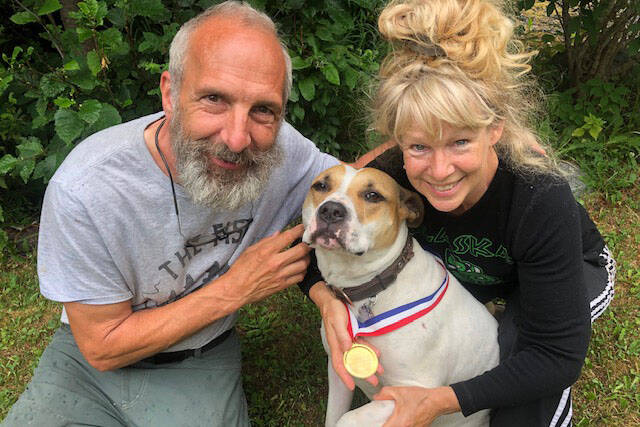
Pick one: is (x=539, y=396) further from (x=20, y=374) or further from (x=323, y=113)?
(x=20, y=374)

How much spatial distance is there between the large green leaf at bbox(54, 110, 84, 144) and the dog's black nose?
1.68m

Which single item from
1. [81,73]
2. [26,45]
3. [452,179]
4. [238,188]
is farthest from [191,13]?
[452,179]

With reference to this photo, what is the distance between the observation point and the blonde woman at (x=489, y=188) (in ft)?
6.63

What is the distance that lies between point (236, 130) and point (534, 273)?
127 cm

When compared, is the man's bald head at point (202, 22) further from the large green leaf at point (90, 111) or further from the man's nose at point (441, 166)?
the large green leaf at point (90, 111)

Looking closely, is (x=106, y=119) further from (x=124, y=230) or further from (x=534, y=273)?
(x=534, y=273)

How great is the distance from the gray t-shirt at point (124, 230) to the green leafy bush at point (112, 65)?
0.94 meters

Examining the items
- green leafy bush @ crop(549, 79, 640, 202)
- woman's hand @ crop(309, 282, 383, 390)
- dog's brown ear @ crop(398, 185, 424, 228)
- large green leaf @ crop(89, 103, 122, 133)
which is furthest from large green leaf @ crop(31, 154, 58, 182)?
green leafy bush @ crop(549, 79, 640, 202)

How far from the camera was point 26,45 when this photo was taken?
4156 mm

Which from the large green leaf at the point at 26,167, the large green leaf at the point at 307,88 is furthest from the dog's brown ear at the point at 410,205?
the large green leaf at the point at 26,167

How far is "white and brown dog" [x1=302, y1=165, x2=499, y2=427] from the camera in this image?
7.48ft

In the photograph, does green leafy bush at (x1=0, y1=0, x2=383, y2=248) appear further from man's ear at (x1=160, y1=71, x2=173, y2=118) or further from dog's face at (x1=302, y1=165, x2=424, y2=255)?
dog's face at (x1=302, y1=165, x2=424, y2=255)

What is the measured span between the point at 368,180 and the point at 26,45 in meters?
3.11

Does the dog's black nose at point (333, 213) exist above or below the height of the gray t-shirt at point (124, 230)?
above
